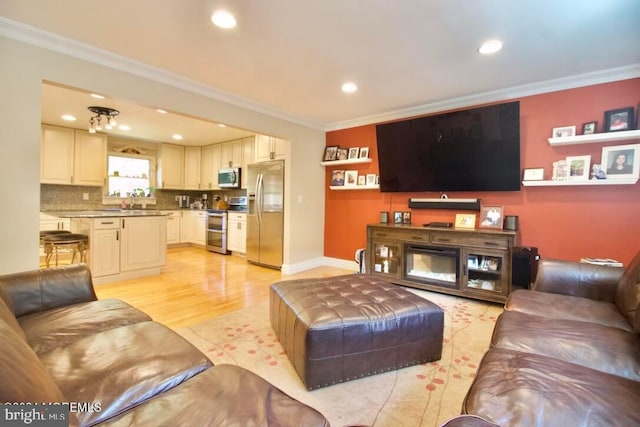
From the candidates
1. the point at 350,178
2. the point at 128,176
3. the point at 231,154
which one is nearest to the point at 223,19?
the point at 350,178

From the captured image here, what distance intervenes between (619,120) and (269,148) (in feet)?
14.0

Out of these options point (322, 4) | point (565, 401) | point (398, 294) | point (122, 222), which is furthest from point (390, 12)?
point (122, 222)

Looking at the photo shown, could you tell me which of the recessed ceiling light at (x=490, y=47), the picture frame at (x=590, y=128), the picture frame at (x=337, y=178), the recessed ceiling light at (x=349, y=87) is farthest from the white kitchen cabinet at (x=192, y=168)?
the picture frame at (x=590, y=128)

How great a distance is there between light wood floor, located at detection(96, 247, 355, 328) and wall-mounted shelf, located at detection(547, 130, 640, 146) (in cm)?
318

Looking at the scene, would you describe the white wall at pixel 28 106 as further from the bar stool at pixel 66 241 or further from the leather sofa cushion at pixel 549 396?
the leather sofa cushion at pixel 549 396

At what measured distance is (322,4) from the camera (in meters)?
1.91

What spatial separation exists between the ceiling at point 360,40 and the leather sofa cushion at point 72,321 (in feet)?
6.49

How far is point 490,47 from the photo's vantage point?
2410 mm

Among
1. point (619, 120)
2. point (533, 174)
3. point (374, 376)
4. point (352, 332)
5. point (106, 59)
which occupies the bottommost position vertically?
point (374, 376)

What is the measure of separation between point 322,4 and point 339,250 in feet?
12.1

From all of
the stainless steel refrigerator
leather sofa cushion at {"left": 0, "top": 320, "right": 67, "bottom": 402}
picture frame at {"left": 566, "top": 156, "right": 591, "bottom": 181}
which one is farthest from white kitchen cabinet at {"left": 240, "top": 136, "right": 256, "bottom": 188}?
leather sofa cushion at {"left": 0, "top": 320, "right": 67, "bottom": 402}

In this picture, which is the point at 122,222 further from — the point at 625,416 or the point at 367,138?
the point at 625,416

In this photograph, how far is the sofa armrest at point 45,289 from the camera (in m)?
1.70

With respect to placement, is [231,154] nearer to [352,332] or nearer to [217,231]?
[217,231]
